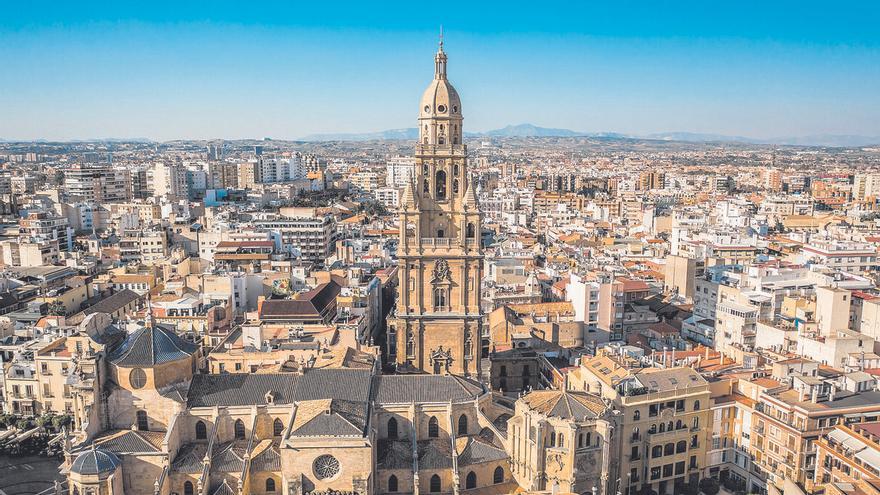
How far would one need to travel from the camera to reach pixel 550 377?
57.4m

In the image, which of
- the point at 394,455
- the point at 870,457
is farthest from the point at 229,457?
the point at 870,457

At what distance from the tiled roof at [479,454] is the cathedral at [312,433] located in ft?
0.19

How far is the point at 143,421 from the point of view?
4003 cm

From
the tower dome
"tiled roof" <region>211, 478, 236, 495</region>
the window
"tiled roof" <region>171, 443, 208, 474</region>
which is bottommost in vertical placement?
"tiled roof" <region>211, 478, 236, 495</region>

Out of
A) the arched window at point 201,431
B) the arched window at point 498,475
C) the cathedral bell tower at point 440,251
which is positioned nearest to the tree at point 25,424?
the arched window at point 201,431

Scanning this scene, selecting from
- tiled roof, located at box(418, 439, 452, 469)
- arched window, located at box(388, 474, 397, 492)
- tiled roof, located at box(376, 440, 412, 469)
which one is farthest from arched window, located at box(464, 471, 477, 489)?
arched window, located at box(388, 474, 397, 492)

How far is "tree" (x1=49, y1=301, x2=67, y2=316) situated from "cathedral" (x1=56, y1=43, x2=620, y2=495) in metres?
31.5

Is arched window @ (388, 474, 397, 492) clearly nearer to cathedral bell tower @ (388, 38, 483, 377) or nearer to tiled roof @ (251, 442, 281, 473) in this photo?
tiled roof @ (251, 442, 281, 473)

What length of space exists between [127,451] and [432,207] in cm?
2405

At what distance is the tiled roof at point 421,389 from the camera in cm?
4119

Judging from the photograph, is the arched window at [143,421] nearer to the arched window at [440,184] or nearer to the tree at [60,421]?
the tree at [60,421]

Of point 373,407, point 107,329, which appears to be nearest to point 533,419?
point 373,407

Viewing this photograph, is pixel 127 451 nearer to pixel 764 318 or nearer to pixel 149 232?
pixel 764 318

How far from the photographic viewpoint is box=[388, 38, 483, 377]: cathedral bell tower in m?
Result: 48.3
